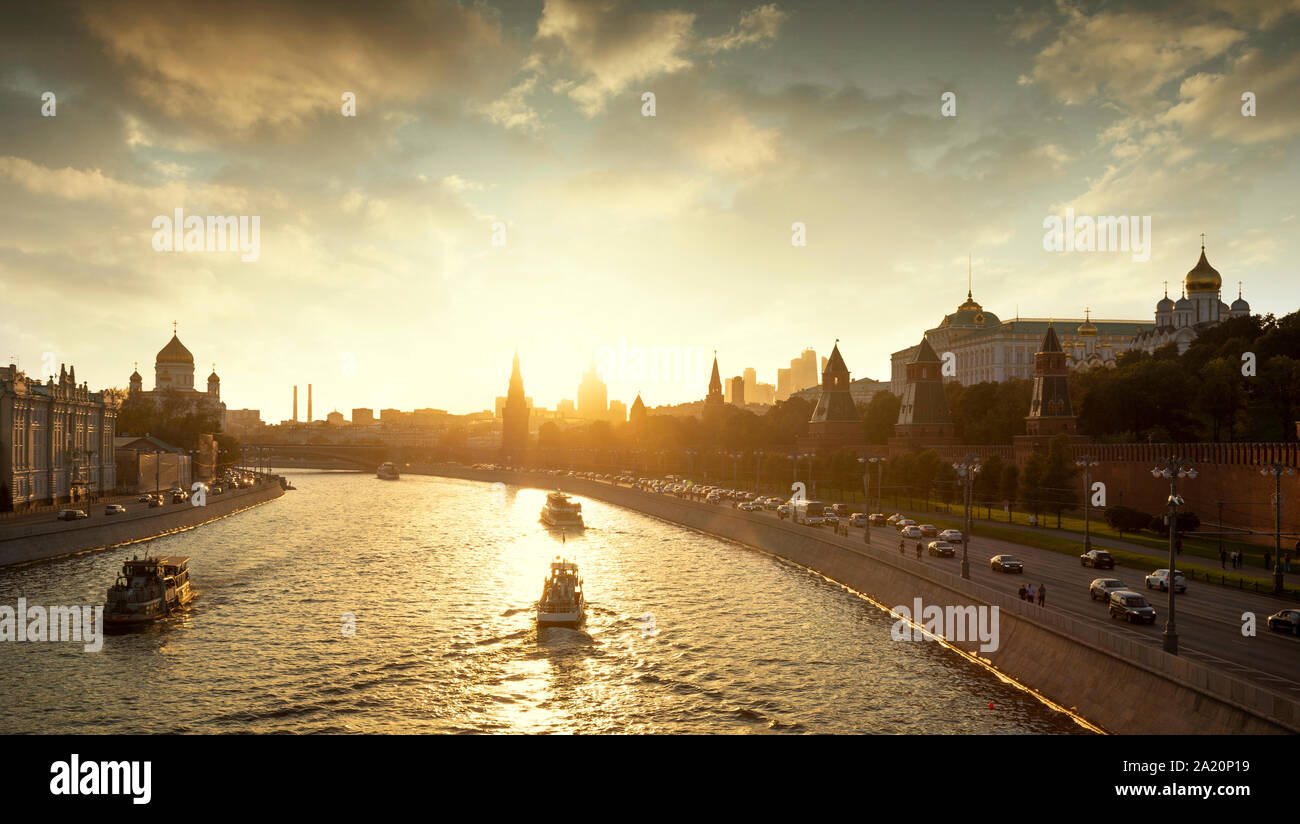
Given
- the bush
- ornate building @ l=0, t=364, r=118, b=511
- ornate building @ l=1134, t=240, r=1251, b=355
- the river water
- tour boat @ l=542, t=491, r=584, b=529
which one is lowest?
the river water

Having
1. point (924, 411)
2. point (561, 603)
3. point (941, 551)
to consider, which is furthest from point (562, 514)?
Result: point (561, 603)

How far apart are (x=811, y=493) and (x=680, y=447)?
71115 millimetres

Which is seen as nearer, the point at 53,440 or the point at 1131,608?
the point at 1131,608

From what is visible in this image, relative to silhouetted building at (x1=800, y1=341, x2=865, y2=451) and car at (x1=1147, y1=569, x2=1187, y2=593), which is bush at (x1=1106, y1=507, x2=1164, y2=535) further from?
silhouetted building at (x1=800, y1=341, x2=865, y2=451)

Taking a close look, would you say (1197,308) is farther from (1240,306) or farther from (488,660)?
(488,660)

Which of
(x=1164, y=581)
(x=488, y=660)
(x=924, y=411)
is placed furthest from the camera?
(x=924, y=411)

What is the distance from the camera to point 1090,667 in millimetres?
26812

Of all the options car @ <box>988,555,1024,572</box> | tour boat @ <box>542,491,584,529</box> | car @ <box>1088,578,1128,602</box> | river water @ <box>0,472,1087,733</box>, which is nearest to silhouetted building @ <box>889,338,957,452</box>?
tour boat @ <box>542,491,584,529</box>

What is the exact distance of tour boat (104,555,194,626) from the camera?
42.5 metres

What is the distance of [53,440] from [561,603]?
6095 cm

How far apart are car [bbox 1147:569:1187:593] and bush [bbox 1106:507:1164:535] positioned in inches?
722

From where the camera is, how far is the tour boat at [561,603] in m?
43.2

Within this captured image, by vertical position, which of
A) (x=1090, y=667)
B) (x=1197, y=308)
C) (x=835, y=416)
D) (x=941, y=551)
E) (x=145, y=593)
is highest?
(x=1197, y=308)

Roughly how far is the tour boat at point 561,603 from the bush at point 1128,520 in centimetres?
3776
